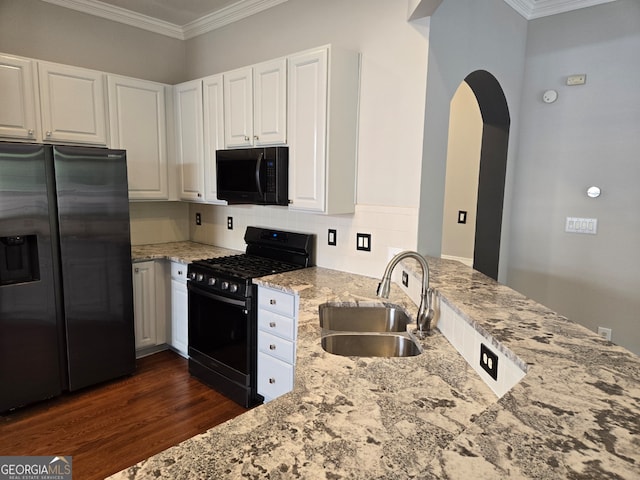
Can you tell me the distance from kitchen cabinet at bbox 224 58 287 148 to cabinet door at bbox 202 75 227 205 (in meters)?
0.08

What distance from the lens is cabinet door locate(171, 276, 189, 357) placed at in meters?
3.35

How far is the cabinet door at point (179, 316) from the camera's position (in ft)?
11.0

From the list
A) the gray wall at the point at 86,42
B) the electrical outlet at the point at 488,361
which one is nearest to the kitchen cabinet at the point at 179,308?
the gray wall at the point at 86,42

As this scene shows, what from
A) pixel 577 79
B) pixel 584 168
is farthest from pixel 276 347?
pixel 577 79

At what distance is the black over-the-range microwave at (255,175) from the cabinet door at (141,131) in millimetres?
808

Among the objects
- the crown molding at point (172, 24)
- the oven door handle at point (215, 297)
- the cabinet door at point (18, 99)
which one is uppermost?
the crown molding at point (172, 24)

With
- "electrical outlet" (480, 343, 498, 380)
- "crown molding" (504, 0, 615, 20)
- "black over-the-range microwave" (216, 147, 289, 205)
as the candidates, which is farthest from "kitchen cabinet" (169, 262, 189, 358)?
"crown molding" (504, 0, 615, 20)

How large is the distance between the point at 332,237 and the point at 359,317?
0.89 metres

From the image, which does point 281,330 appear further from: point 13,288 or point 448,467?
point 448,467

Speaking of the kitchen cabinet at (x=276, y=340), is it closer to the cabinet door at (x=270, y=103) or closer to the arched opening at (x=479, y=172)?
the cabinet door at (x=270, y=103)

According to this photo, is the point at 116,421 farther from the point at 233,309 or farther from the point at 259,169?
the point at 259,169

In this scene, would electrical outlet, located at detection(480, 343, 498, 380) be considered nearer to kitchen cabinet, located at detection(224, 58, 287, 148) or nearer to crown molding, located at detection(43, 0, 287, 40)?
kitchen cabinet, located at detection(224, 58, 287, 148)

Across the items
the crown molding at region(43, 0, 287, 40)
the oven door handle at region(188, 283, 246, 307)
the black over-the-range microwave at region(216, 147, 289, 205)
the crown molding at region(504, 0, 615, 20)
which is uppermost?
the crown molding at region(43, 0, 287, 40)

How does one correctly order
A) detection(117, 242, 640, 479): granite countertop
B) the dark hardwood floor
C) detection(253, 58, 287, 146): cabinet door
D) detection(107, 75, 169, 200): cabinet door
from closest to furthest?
detection(117, 242, 640, 479): granite countertop, the dark hardwood floor, detection(253, 58, 287, 146): cabinet door, detection(107, 75, 169, 200): cabinet door
